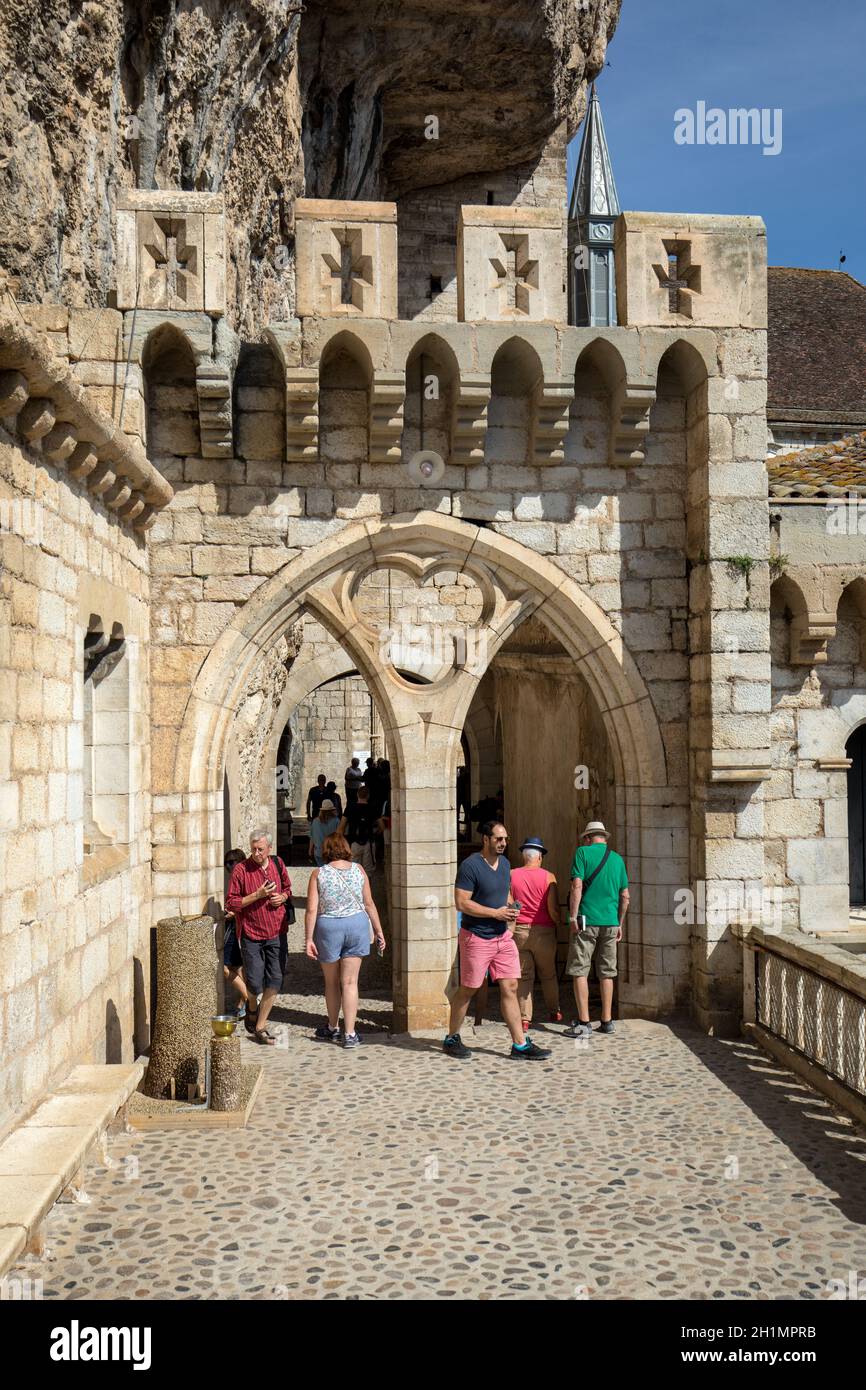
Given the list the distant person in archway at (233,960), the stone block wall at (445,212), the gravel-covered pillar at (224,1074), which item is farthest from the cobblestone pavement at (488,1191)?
the stone block wall at (445,212)

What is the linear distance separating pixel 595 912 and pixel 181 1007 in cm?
263

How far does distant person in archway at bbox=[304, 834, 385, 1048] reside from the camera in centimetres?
650

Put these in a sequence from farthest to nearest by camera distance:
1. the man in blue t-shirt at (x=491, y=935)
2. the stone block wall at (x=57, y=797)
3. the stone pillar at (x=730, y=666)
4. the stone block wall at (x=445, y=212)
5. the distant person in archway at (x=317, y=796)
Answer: the stone block wall at (x=445, y=212) < the distant person in archway at (x=317, y=796) < the stone pillar at (x=730, y=666) < the man in blue t-shirt at (x=491, y=935) < the stone block wall at (x=57, y=797)

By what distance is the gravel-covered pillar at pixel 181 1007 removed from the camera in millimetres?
5461

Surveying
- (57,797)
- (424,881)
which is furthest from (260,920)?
(57,797)

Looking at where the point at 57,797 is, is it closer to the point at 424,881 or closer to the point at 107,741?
the point at 107,741

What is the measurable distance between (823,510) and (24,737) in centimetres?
548

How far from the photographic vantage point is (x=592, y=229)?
22.2 meters

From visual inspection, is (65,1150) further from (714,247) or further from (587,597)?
(714,247)

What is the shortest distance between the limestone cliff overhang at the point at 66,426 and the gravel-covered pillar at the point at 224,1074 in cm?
269

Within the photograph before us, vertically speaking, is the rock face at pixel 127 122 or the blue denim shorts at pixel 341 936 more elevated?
the rock face at pixel 127 122

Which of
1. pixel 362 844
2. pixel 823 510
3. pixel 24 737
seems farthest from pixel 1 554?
pixel 362 844

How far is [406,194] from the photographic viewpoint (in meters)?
15.3

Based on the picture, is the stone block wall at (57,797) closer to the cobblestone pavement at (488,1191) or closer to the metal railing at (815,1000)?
the cobblestone pavement at (488,1191)
